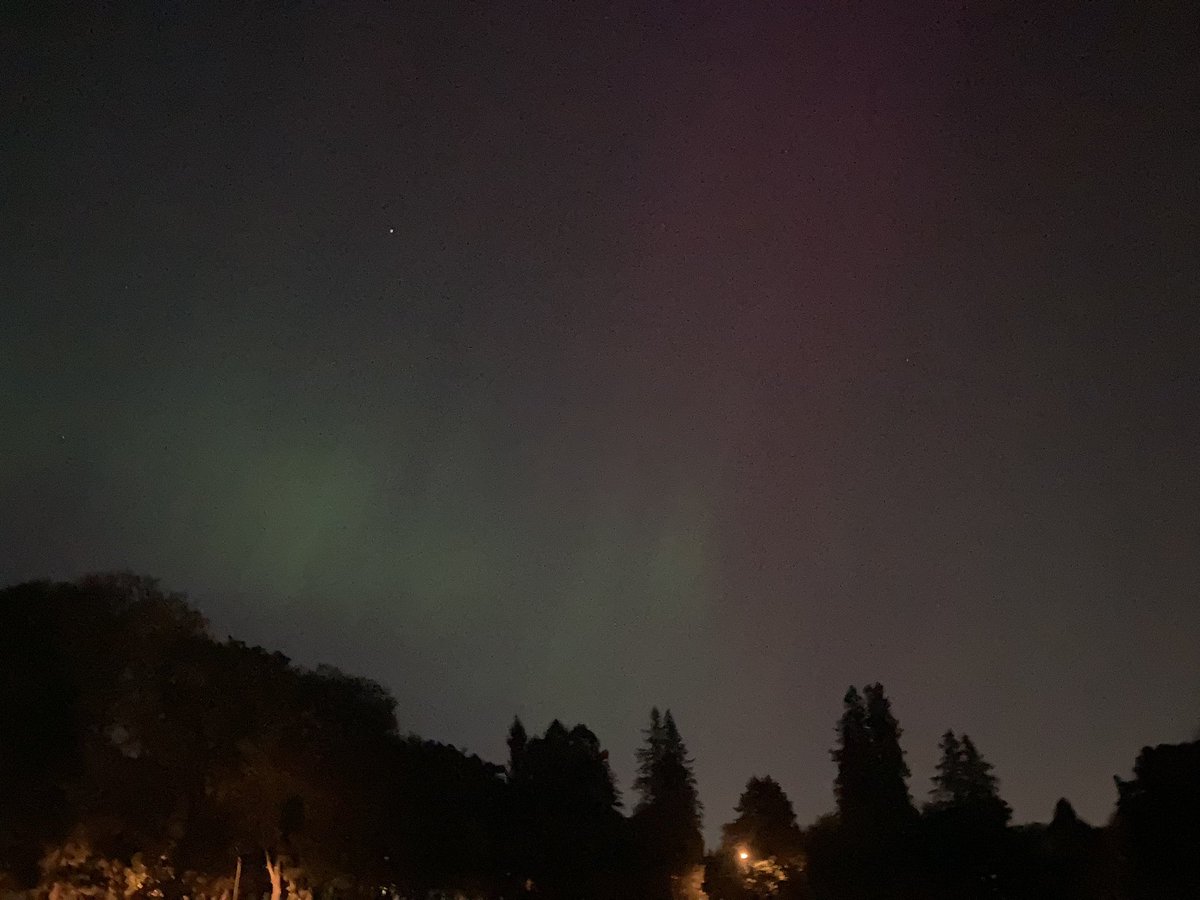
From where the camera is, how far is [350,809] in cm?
4406

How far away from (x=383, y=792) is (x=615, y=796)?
25.7 metres

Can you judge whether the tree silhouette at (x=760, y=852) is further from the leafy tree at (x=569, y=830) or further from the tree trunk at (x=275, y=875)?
the tree trunk at (x=275, y=875)

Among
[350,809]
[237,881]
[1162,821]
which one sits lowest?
[1162,821]

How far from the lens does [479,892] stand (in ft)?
→ 173

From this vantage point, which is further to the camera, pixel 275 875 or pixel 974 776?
pixel 974 776

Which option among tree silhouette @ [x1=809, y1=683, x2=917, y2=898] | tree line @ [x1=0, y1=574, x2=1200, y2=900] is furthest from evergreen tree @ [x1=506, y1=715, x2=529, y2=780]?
tree silhouette @ [x1=809, y1=683, x2=917, y2=898]

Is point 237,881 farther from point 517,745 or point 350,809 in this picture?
point 517,745

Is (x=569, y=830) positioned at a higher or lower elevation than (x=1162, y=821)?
higher

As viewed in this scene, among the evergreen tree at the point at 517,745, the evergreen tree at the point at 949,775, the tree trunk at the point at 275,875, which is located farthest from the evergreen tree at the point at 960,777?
the tree trunk at the point at 275,875

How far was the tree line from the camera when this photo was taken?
3378cm

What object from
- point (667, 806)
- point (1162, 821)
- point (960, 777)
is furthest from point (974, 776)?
point (1162, 821)

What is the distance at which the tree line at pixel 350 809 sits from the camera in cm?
3378

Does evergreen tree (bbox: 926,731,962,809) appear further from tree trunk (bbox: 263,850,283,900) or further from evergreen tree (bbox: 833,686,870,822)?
tree trunk (bbox: 263,850,283,900)

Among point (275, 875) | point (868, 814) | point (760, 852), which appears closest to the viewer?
point (275, 875)
